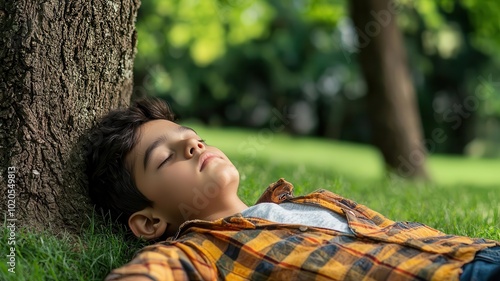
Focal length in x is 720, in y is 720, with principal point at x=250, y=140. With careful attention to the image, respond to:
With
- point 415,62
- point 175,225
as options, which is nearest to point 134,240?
point 175,225

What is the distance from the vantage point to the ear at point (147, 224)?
282cm

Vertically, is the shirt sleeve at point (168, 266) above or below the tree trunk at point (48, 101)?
below

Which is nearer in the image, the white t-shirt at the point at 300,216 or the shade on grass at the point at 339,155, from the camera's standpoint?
the white t-shirt at the point at 300,216

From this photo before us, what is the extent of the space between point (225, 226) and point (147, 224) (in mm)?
402

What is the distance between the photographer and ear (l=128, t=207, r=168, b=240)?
9.24 feet

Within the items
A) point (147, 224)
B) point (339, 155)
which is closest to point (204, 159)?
point (147, 224)

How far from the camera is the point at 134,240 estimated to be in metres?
2.87

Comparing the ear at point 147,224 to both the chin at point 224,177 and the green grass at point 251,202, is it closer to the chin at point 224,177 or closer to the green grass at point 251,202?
the green grass at point 251,202

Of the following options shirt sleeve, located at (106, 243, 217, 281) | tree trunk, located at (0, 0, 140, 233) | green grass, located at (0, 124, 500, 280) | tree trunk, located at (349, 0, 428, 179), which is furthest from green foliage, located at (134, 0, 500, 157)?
shirt sleeve, located at (106, 243, 217, 281)

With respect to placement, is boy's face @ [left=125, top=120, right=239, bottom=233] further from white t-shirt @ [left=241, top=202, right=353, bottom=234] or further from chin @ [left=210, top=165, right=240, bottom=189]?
white t-shirt @ [left=241, top=202, right=353, bottom=234]

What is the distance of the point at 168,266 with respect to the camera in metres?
2.27

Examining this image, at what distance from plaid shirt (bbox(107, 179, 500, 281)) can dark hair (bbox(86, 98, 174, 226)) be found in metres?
0.32

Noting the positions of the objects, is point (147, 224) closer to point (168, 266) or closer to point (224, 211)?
point (224, 211)

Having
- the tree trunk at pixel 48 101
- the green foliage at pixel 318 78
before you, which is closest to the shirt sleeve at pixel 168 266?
the tree trunk at pixel 48 101
